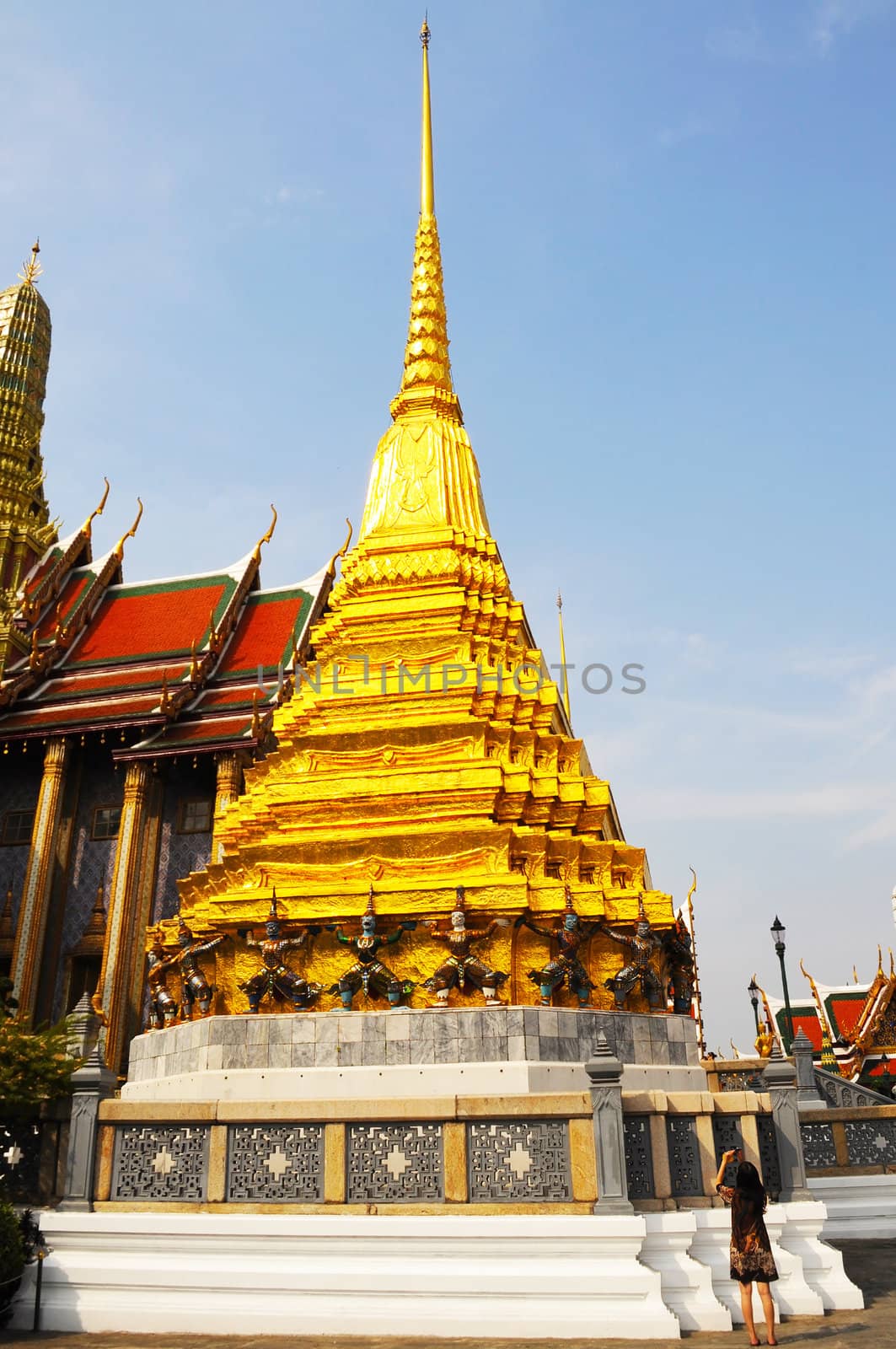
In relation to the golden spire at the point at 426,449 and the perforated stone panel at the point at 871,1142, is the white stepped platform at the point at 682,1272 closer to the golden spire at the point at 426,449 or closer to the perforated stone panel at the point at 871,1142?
the perforated stone panel at the point at 871,1142

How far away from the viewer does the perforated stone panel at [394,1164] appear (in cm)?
888

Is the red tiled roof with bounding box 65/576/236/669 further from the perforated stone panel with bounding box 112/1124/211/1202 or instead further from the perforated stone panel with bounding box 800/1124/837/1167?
the perforated stone panel with bounding box 112/1124/211/1202

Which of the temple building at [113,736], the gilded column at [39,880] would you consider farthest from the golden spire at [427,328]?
the gilded column at [39,880]

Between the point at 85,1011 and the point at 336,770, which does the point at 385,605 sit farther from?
the point at 85,1011

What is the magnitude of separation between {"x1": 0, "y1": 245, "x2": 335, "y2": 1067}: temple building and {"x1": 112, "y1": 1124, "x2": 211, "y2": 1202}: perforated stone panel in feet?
47.9

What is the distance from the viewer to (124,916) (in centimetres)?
2483

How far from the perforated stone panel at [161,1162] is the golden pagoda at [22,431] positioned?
2292cm

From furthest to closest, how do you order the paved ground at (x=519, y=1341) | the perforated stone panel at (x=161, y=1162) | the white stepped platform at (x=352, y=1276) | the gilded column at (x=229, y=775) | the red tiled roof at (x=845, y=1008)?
1. the red tiled roof at (x=845, y=1008)
2. the gilded column at (x=229, y=775)
3. the perforated stone panel at (x=161, y=1162)
4. the white stepped platform at (x=352, y=1276)
5. the paved ground at (x=519, y=1341)

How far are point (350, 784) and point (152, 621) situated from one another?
17647 mm

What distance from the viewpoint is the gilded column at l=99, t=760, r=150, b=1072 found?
23469mm

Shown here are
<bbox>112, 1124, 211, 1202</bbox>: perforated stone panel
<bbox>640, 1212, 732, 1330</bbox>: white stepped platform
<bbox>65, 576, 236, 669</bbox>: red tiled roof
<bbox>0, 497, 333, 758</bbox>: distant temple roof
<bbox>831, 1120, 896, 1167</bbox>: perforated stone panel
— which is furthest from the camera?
<bbox>65, 576, 236, 669</bbox>: red tiled roof

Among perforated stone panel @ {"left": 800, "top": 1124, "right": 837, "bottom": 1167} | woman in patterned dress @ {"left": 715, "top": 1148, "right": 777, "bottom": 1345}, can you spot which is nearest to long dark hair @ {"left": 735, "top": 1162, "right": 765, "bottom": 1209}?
woman in patterned dress @ {"left": 715, "top": 1148, "right": 777, "bottom": 1345}

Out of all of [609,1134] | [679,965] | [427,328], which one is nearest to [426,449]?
[427,328]

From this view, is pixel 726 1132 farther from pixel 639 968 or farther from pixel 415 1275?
pixel 639 968
